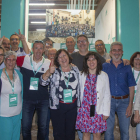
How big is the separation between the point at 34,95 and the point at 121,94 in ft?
4.41

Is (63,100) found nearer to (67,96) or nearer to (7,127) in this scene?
(67,96)

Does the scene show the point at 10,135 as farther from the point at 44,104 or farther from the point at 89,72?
the point at 89,72

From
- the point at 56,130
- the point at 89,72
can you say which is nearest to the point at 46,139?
the point at 56,130

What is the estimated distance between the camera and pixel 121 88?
230 cm

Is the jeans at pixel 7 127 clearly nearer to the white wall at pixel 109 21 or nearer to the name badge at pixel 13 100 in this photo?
the name badge at pixel 13 100

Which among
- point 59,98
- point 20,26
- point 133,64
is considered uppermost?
point 20,26

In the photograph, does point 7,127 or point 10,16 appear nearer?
point 7,127

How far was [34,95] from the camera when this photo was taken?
227 centimetres

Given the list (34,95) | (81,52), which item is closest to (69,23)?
(81,52)

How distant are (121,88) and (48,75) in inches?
45.5

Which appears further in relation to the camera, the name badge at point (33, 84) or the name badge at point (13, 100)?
the name badge at point (33, 84)

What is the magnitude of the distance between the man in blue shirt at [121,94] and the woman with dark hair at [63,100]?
1.97 feet

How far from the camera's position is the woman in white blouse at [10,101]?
2.08 metres

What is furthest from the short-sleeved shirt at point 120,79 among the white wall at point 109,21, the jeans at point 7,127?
the white wall at point 109,21
